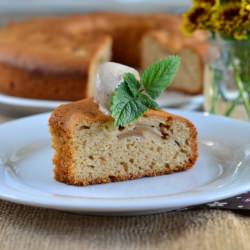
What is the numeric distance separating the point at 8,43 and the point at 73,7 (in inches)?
44.2

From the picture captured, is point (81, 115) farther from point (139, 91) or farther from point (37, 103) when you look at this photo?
point (37, 103)

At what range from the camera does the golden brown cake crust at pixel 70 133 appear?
184 centimetres

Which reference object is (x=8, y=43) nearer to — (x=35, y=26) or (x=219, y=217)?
(x=35, y=26)

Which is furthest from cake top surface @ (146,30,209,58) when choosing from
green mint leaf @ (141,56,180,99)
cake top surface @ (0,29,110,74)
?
green mint leaf @ (141,56,180,99)

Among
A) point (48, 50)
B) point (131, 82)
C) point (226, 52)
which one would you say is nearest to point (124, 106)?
point (131, 82)

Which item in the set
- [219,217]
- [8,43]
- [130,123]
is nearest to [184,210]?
[219,217]

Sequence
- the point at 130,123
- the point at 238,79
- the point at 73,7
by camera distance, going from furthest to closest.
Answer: the point at 73,7, the point at 238,79, the point at 130,123

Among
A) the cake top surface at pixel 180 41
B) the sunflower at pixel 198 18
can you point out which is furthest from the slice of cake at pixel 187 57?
the sunflower at pixel 198 18

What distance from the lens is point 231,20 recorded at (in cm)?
226

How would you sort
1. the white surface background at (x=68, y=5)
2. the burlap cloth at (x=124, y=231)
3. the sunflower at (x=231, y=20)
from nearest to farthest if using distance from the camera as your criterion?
the burlap cloth at (x=124, y=231), the sunflower at (x=231, y=20), the white surface background at (x=68, y=5)

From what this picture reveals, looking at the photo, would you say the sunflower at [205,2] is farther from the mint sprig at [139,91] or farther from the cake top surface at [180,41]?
the cake top surface at [180,41]

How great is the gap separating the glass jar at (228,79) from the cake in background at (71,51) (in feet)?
1.09

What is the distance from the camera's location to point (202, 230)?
1.61m

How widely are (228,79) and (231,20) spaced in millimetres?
364
